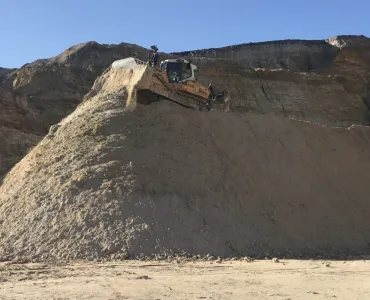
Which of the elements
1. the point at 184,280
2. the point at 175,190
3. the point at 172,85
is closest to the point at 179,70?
the point at 172,85

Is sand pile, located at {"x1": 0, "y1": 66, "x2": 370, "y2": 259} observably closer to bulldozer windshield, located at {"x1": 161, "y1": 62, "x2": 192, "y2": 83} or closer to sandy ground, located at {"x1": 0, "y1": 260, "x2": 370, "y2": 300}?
sandy ground, located at {"x1": 0, "y1": 260, "x2": 370, "y2": 300}

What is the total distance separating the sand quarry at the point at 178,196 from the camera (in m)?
11.2

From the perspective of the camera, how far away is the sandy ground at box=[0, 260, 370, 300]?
762 centimetres

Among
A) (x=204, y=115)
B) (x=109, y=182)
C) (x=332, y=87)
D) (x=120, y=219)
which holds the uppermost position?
(x=332, y=87)

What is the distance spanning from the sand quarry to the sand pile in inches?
1.3

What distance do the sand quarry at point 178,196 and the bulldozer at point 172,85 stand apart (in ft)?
1.28

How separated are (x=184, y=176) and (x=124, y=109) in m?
3.17

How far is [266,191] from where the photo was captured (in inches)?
570

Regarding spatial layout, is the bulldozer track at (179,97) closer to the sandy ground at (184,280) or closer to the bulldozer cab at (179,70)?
the bulldozer cab at (179,70)

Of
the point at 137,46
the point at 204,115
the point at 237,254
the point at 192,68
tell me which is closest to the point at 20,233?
the point at 237,254

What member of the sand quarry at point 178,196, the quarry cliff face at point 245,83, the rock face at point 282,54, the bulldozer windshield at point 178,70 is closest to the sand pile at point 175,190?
the sand quarry at point 178,196

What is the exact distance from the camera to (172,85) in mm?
17375

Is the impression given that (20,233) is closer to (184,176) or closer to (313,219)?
(184,176)

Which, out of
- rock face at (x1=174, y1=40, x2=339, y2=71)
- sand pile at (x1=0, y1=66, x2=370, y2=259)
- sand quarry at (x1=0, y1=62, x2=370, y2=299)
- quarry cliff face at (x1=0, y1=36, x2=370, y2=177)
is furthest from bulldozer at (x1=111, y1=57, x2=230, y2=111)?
rock face at (x1=174, y1=40, x2=339, y2=71)
